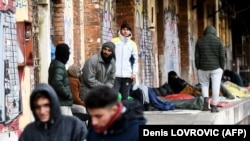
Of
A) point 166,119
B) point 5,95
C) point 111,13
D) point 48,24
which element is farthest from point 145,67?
point 5,95

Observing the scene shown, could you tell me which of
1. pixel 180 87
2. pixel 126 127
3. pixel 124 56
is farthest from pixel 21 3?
pixel 180 87

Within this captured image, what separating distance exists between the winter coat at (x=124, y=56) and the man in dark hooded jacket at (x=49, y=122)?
18.2 ft

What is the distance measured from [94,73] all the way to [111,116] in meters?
4.90

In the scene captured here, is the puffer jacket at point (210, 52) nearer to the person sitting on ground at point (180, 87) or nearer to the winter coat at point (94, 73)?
the winter coat at point (94, 73)

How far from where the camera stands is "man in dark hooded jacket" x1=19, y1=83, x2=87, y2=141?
14.0ft

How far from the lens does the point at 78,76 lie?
28.9ft

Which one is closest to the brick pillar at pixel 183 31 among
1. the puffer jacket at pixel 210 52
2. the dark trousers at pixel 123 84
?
the puffer jacket at pixel 210 52

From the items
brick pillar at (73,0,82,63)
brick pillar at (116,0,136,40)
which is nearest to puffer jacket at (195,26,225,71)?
brick pillar at (73,0,82,63)

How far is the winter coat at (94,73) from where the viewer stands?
8.50 meters

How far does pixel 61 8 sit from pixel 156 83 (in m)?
6.91

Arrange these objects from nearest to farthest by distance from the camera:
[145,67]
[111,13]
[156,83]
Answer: [111,13], [145,67], [156,83]

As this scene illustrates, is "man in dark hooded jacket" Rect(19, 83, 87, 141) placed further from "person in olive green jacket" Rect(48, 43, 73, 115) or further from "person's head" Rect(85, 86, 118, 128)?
"person in olive green jacket" Rect(48, 43, 73, 115)

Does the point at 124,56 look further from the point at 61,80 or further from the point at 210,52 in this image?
the point at 61,80

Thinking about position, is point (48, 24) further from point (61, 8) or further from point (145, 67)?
point (145, 67)
